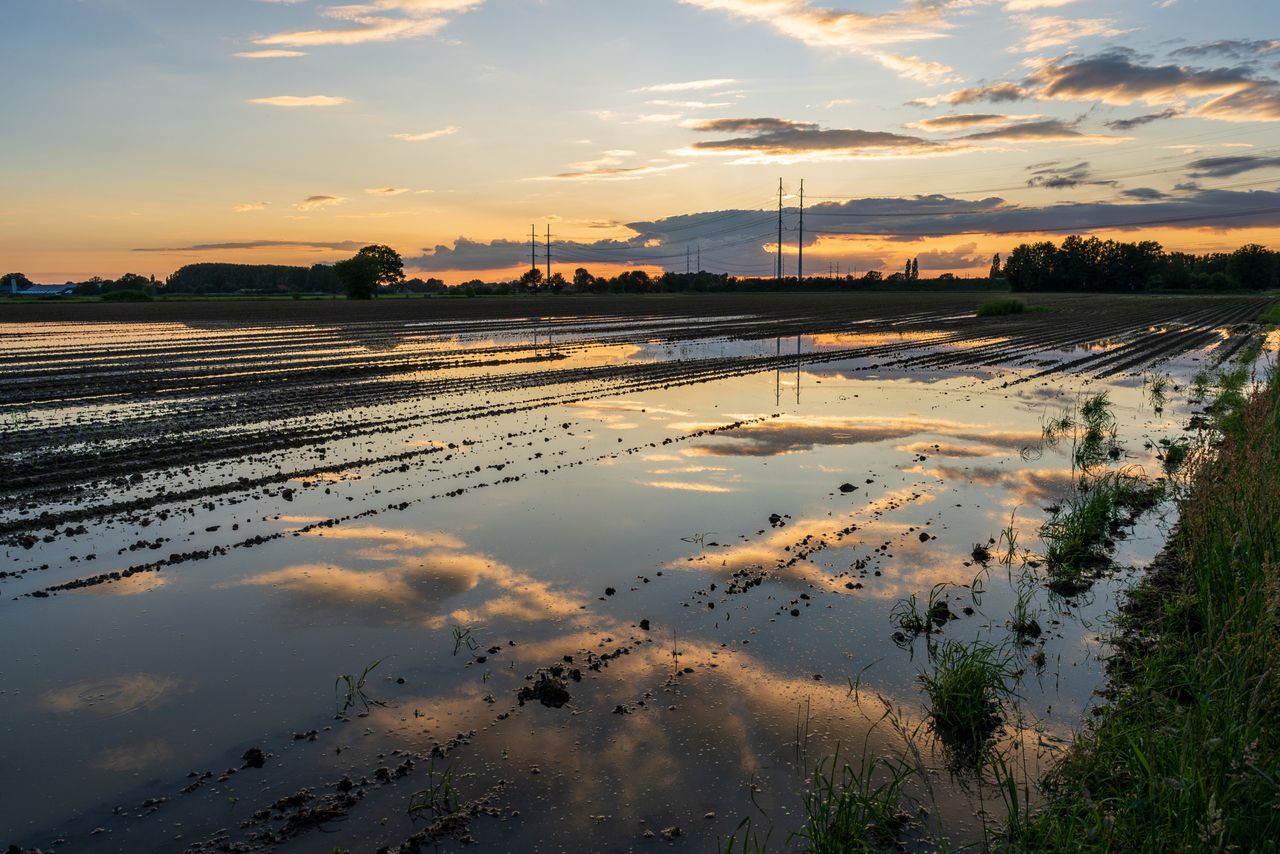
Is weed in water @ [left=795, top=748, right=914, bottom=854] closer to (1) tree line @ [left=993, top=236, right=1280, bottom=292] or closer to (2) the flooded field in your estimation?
(2) the flooded field

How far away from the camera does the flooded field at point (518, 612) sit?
455cm

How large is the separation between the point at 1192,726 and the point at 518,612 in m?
4.70

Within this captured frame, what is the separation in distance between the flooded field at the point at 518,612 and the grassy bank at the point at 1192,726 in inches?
13.4

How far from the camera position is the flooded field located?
14.9 ft

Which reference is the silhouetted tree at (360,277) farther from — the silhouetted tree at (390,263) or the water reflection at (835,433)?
the water reflection at (835,433)

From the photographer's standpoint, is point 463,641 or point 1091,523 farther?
point 1091,523

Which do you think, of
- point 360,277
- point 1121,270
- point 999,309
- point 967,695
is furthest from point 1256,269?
point 967,695

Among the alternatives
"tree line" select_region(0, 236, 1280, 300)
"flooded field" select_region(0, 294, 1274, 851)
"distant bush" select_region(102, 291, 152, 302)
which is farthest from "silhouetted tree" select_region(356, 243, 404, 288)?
"flooded field" select_region(0, 294, 1274, 851)

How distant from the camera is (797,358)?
27.8 meters

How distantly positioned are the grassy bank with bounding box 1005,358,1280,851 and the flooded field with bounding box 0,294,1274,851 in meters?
0.34

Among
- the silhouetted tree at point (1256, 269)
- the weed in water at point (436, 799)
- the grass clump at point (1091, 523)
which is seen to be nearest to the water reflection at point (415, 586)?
the weed in water at point (436, 799)

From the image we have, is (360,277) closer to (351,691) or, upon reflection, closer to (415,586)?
(415,586)

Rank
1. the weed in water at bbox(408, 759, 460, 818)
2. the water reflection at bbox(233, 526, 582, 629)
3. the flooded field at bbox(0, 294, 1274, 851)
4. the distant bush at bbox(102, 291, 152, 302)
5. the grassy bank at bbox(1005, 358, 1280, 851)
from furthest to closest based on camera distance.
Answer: the distant bush at bbox(102, 291, 152, 302), the water reflection at bbox(233, 526, 582, 629), the flooded field at bbox(0, 294, 1274, 851), the weed in water at bbox(408, 759, 460, 818), the grassy bank at bbox(1005, 358, 1280, 851)

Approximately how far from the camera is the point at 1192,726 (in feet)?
14.8
